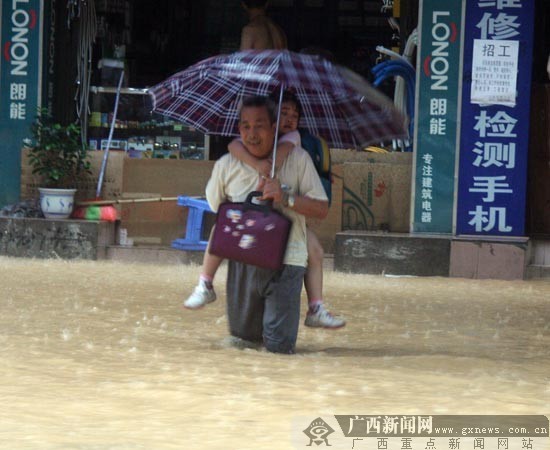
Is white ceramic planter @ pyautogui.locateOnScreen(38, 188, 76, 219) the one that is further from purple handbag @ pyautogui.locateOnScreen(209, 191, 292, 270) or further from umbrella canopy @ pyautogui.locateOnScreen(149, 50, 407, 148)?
purple handbag @ pyautogui.locateOnScreen(209, 191, 292, 270)

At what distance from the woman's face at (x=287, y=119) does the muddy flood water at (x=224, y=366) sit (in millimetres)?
1276

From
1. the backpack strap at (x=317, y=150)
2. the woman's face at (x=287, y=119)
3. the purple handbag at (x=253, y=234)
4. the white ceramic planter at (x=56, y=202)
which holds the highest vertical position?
the woman's face at (x=287, y=119)

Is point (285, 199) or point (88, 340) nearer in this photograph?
point (285, 199)

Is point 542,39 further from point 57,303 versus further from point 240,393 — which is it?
point 240,393

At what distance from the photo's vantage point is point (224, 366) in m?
6.20

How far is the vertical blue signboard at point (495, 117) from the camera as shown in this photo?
1175cm

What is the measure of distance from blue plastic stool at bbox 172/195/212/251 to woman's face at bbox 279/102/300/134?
5.23 meters

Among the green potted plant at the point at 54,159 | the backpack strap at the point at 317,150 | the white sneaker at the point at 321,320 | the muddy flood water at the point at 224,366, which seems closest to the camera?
the muddy flood water at the point at 224,366

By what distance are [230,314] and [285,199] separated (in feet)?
2.74

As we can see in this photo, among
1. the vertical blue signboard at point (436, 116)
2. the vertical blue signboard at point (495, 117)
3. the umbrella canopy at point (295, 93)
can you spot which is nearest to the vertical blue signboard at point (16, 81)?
the vertical blue signboard at point (436, 116)

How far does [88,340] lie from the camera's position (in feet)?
23.1

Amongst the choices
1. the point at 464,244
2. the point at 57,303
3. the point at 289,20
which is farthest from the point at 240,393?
the point at 289,20

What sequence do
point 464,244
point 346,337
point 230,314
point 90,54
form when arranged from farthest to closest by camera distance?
point 90,54 → point 464,244 → point 346,337 → point 230,314

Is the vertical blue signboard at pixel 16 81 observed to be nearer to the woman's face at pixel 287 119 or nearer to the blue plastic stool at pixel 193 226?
the blue plastic stool at pixel 193 226
